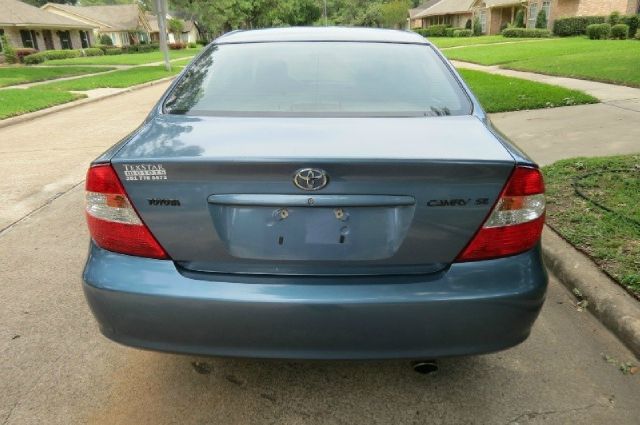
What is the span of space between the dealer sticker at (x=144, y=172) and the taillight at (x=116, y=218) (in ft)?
0.21

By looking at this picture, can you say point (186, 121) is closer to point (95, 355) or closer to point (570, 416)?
point (95, 355)

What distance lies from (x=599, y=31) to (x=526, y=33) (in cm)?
958

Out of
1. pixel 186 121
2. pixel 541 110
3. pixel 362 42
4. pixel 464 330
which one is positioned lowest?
pixel 541 110

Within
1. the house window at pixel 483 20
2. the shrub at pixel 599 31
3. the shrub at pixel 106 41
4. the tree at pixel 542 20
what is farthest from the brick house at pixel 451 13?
the shrub at pixel 106 41

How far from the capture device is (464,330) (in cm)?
197

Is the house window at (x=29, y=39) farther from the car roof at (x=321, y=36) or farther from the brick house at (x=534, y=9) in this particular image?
the car roof at (x=321, y=36)

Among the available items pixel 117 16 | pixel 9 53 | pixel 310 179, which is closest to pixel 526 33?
pixel 9 53

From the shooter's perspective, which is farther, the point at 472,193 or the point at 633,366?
the point at 633,366

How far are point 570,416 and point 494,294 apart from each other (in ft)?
2.60

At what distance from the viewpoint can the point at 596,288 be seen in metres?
3.13

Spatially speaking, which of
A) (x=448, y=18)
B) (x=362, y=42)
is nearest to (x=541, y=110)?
(x=362, y=42)

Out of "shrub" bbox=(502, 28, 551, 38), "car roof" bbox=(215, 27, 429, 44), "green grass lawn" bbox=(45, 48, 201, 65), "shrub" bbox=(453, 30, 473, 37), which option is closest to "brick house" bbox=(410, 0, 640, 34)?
"shrub" bbox=(453, 30, 473, 37)

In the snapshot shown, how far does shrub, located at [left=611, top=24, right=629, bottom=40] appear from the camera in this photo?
26725mm

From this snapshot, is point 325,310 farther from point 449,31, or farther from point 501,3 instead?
point 449,31
